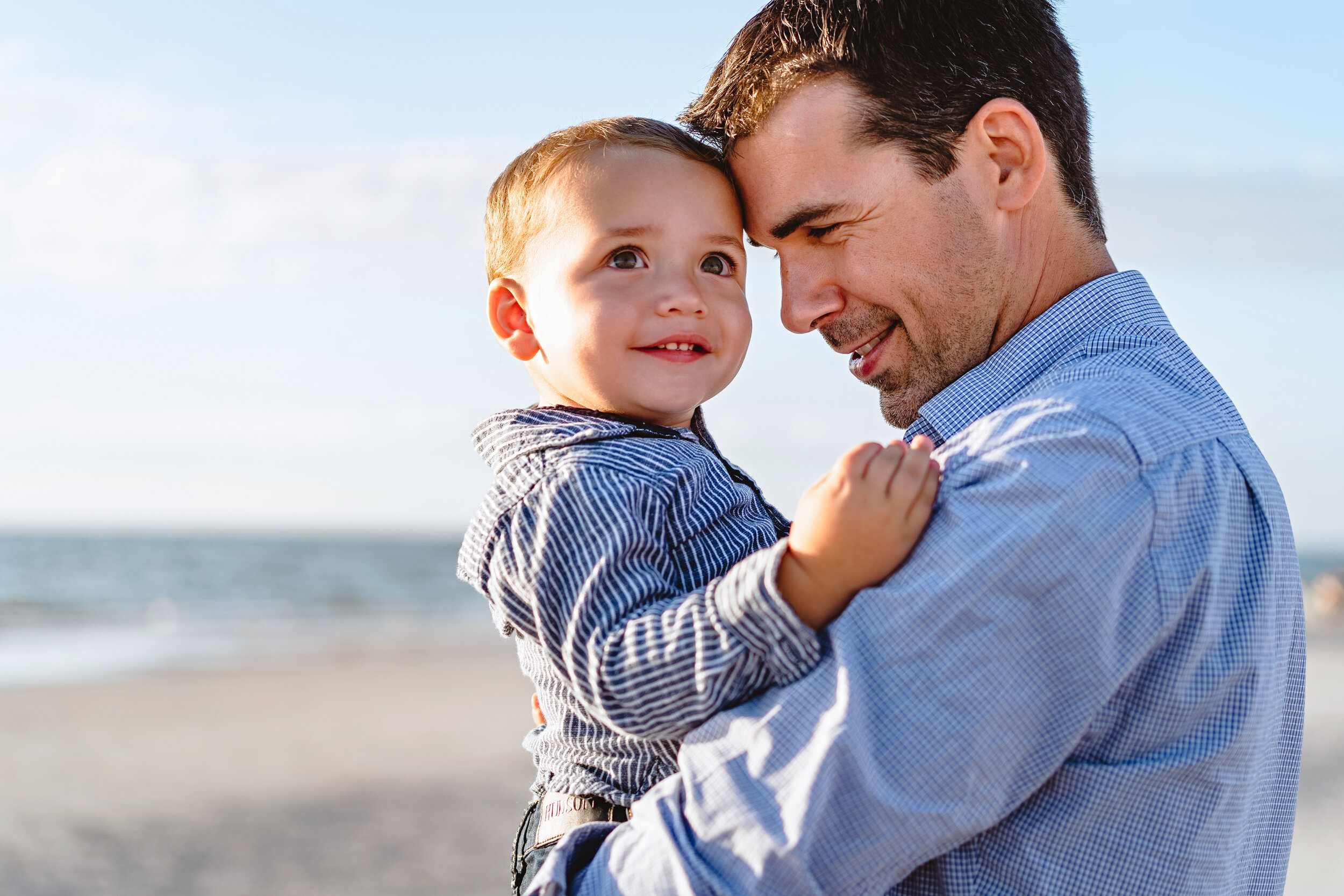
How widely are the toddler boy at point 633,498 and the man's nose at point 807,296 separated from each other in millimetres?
118

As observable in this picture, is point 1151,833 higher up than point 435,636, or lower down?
lower down

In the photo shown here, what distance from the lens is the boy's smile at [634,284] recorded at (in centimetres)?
207

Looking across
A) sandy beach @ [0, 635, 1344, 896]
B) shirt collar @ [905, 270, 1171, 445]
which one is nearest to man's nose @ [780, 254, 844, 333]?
shirt collar @ [905, 270, 1171, 445]

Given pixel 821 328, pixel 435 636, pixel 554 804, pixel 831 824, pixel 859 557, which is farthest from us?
pixel 435 636

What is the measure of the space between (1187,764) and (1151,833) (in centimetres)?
9

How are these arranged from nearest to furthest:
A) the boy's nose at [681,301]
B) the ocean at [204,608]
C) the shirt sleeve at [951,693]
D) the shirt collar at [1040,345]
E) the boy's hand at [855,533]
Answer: the shirt sleeve at [951,693]
the boy's hand at [855,533]
the shirt collar at [1040,345]
the boy's nose at [681,301]
the ocean at [204,608]

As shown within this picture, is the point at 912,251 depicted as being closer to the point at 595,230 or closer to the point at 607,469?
the point at 595,230

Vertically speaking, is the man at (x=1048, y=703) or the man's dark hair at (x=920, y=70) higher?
the man's dark hair at (x=920, y=70)

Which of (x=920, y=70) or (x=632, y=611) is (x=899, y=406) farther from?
(x=632, y=611)

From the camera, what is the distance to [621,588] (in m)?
1.62

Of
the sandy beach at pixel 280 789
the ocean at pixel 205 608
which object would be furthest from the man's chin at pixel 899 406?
the ocean at pixel 205 608

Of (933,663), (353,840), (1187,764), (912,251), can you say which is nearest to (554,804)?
(933,663)

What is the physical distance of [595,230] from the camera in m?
2.08

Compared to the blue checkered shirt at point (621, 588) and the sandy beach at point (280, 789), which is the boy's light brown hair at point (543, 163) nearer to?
the blue checkered shirt at point (621, 588)
